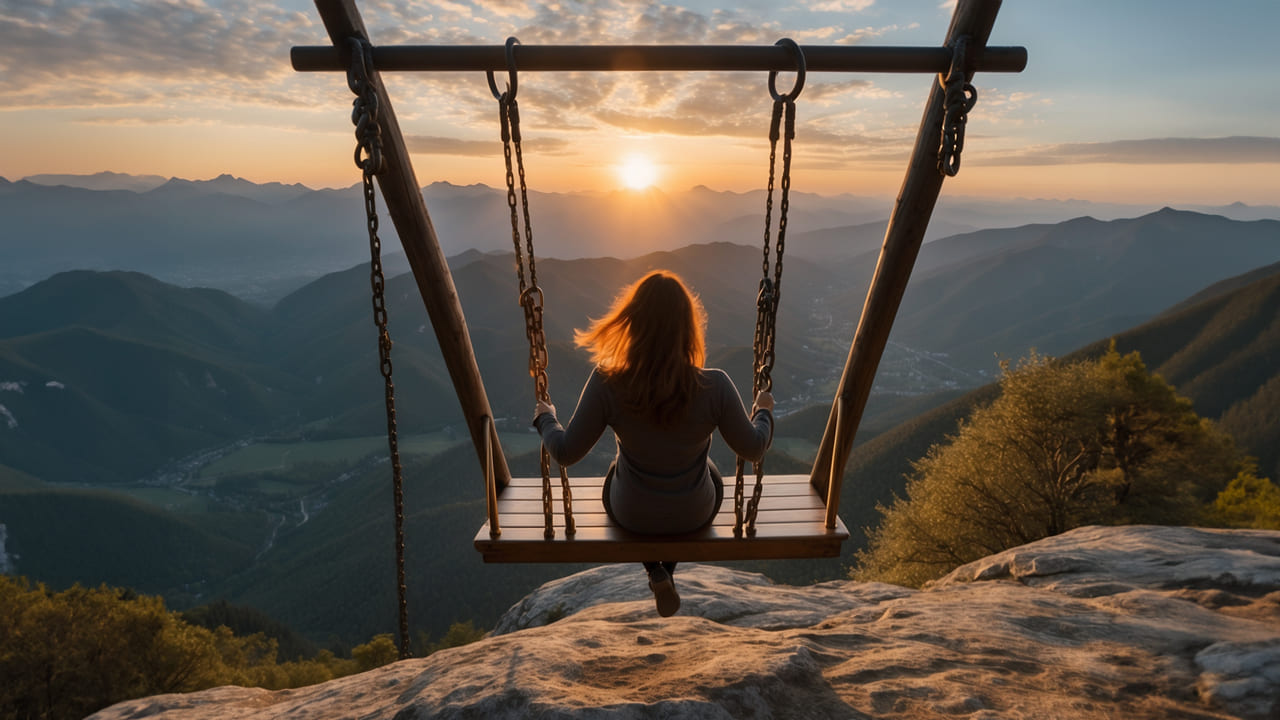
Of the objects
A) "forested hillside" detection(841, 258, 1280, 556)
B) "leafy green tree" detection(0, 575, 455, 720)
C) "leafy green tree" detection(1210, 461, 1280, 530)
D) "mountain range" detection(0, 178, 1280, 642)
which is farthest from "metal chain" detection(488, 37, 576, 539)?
"forested hillside" detection(841, 258, 1280, 556)

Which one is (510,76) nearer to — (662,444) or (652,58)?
(652,58)

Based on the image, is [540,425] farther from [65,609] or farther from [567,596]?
[65,609]

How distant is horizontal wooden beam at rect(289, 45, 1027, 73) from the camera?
3475mm

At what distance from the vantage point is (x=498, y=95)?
133 inches

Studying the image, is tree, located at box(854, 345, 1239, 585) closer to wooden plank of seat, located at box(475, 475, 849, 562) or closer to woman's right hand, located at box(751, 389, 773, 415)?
wooden plank of seat, located at box(475, 475, 849, 562)

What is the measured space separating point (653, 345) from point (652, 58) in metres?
1.64

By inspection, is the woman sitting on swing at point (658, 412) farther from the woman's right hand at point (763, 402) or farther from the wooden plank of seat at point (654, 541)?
the wooden plank of seat at point (654, 541)

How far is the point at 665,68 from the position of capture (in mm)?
3564

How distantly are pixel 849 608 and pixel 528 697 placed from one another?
356 centimetres

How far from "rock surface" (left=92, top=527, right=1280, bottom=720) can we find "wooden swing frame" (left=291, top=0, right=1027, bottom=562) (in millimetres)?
614

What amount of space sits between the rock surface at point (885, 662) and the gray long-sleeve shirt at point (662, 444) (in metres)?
0.82

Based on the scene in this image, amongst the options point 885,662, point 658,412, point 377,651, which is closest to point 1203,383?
point 377,651

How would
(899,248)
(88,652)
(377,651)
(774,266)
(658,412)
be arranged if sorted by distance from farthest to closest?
(377,651), (88,652), (899,248), (774,266), (658,412)

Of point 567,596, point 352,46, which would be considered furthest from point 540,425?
point 567,596
